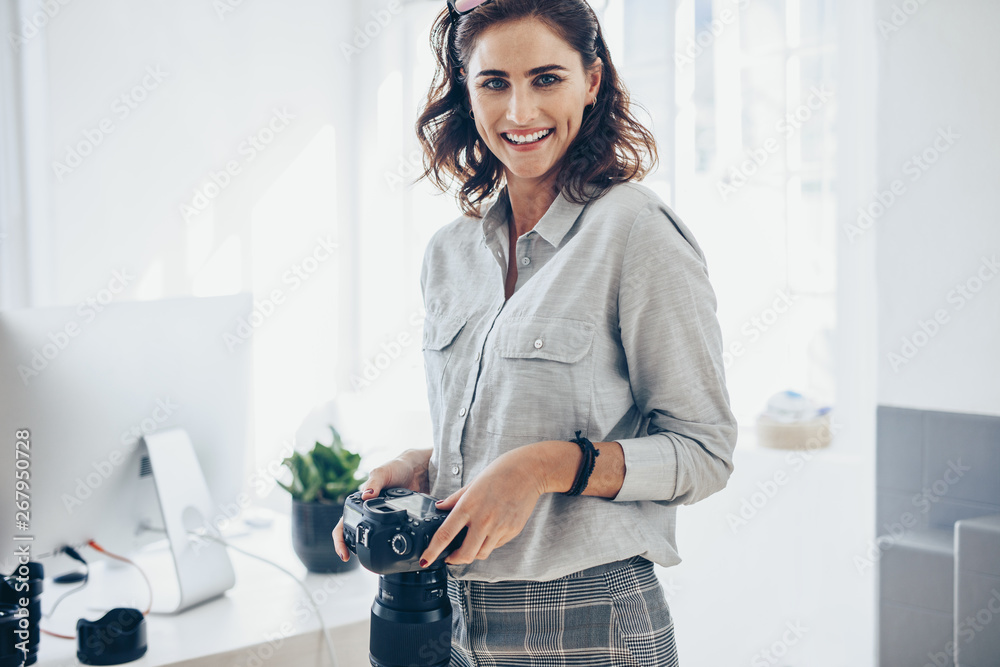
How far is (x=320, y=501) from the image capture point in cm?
144

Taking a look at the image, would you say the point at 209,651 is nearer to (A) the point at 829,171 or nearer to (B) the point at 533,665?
(B) the point at 533,665

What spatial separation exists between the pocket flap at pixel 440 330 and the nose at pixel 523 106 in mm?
259

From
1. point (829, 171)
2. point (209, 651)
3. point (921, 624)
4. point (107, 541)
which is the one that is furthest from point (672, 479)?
point (829, 171)

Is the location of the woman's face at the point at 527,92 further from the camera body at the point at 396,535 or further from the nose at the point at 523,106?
the camera body at the point at 396,535

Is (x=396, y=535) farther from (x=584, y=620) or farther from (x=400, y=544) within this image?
(x=584, y=620)

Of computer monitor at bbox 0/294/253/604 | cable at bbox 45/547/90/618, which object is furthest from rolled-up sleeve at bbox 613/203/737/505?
cable at bbox 45/547/90/618

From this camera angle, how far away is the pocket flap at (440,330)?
0.99 m

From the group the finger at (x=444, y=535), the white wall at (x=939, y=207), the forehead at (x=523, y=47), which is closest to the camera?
the finger at (x=444, y=535)

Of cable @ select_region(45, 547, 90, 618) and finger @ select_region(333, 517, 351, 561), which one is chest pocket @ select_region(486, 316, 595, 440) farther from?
cable @ select_region(45, 547, 90, 618)

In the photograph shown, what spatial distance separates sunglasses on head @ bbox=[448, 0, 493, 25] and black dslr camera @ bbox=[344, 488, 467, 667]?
0.60 meters

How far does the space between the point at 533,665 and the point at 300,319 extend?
2.34m

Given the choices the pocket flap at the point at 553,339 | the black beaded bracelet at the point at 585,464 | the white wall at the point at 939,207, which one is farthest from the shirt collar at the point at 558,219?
the white wall at the point at 939,207

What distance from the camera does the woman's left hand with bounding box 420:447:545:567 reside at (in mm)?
765

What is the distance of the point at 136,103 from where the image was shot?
2473 mm
